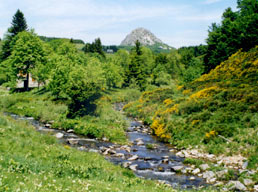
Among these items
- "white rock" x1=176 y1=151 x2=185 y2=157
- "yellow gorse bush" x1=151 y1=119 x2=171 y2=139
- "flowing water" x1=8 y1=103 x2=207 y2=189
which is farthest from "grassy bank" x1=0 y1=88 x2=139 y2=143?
"white rock" x1=176 y1=151 x2=185 y2=157

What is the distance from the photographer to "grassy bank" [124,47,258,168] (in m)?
22.1

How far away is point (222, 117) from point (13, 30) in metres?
72.9

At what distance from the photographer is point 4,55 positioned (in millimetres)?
76188

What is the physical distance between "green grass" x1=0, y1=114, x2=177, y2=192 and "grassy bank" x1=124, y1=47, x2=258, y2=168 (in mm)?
11796

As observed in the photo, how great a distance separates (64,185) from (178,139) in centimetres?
2025

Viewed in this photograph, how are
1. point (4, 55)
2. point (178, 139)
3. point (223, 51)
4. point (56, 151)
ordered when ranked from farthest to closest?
point (4, 55) < point (223, 51) < point (178, 139) < point (56, 151)

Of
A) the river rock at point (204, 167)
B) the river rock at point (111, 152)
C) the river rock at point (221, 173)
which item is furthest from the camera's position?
the river rock at point (111, 152)

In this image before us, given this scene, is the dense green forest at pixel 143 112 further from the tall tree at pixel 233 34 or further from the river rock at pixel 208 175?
the river rock at pixel 208 175

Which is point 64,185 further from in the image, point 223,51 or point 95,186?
point 223,51

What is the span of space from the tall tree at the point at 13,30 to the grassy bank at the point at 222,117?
185ft

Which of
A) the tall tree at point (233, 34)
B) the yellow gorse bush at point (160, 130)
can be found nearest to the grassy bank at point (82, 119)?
the yellow gorse bush at point (160, 130)

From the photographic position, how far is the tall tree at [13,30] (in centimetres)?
7500

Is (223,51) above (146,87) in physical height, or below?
above

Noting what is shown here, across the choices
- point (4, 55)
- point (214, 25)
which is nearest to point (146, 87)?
point (214, 25)
